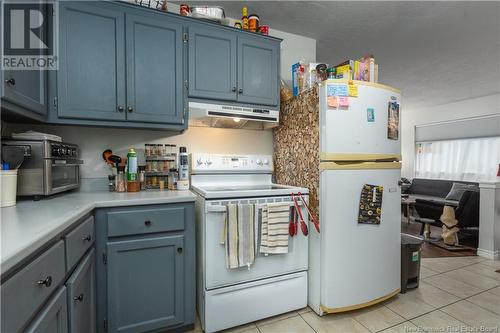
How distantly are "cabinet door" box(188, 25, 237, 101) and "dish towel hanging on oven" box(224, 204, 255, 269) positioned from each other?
905 millimetres

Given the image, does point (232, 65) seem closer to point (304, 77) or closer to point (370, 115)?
point (304, 77)

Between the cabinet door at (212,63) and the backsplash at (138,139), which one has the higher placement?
the cabinet door at (212,63)

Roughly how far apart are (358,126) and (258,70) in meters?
0.92

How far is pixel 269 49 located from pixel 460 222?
12.1 feet

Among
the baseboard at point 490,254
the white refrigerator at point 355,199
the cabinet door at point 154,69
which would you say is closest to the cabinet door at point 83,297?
the cabinet door at point 154,69

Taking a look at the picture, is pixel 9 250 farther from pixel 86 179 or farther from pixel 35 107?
pixel 86 179

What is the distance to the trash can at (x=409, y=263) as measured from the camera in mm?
2181

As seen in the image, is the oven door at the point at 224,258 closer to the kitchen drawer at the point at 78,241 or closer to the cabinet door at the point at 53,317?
the kitchen drawer at the point at 78,241

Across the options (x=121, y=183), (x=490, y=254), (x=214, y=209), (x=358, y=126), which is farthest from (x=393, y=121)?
(x=490, y=254)

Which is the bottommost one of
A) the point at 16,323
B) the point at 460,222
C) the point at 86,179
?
the point at 460,222

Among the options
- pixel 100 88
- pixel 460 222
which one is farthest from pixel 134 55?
pixel 460 222

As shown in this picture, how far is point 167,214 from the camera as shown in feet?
4.99

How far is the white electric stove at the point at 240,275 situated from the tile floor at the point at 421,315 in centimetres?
9

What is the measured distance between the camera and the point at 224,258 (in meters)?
1.61
